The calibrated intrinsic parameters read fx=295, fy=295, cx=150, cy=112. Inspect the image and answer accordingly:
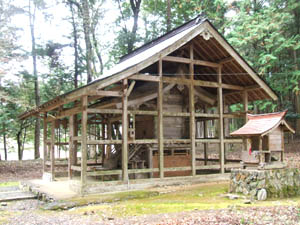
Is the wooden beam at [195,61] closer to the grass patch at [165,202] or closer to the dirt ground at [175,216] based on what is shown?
the grass patch at [165,202]

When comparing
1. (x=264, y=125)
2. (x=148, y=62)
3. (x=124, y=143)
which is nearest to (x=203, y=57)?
(x=148, y=62)

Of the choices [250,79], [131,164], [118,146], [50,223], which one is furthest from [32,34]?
[50,223]

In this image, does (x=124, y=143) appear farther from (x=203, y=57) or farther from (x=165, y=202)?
(x=203, y=57)

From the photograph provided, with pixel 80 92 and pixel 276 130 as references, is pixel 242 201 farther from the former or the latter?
pixel 80 92

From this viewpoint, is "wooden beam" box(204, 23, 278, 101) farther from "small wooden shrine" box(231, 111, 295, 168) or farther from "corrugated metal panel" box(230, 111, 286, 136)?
"small wooden shrine" box(231, 111, 295, 168)

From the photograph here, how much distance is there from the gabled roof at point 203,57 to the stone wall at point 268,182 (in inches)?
217

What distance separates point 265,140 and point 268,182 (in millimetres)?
1492

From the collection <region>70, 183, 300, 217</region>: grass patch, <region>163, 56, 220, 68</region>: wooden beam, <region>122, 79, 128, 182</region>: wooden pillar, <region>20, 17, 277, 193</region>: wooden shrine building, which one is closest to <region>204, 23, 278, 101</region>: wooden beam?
<region>20, 17, 277, 193</region>: wooden shrine building

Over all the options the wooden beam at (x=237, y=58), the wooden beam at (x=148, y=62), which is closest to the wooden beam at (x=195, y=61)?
the wooden beam at (x=148, y=62)

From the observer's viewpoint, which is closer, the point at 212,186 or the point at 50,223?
the point at 50,223

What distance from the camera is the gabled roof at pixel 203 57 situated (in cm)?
1103

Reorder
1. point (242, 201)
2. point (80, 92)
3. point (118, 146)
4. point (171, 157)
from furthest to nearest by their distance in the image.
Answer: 1. point (118, 146)
2. point (171, 157)
3. point (80, 92)
4. point (242, 201)

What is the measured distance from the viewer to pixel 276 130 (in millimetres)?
10672

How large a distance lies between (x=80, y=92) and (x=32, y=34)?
19.9 m
